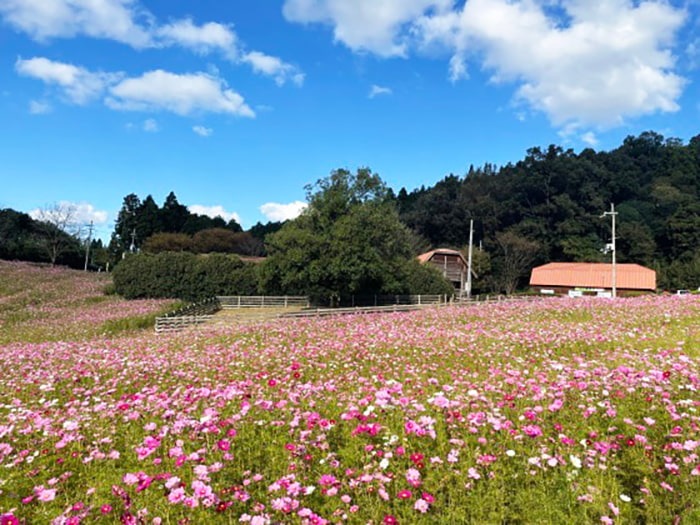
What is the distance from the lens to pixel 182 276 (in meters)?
39.4

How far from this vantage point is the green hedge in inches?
1502

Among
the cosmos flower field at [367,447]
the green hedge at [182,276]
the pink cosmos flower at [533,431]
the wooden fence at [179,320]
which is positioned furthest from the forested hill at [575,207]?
the pink cosmos flower at [533,431]

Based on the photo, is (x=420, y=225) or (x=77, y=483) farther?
(x=420, y=225)

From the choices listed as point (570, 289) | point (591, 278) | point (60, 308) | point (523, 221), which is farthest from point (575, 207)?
point (60, 308)

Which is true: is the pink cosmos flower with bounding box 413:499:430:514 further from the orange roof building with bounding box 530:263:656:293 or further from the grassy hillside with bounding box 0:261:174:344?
the orange roof building with bounding box 530:263:656:293

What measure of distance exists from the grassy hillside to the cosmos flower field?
15.2m

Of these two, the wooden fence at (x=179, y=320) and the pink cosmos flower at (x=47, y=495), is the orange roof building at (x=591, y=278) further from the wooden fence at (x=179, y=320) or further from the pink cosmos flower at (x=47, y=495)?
the pink cosmos flower at (x=47, y=495)

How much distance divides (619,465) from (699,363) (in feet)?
14.5

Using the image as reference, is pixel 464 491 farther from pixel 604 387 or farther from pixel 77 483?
pixel 77 483

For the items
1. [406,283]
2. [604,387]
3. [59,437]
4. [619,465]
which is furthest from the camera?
[406,283]

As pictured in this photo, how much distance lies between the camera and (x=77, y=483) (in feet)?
13.3

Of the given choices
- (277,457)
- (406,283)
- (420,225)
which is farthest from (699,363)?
(420,225)

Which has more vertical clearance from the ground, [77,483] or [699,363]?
[699,363]

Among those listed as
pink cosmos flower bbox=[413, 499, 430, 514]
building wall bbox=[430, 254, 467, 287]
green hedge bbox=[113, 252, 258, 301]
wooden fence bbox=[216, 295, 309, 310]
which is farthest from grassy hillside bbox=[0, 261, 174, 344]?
building wall bbox=[430, 254, 467, 287]
